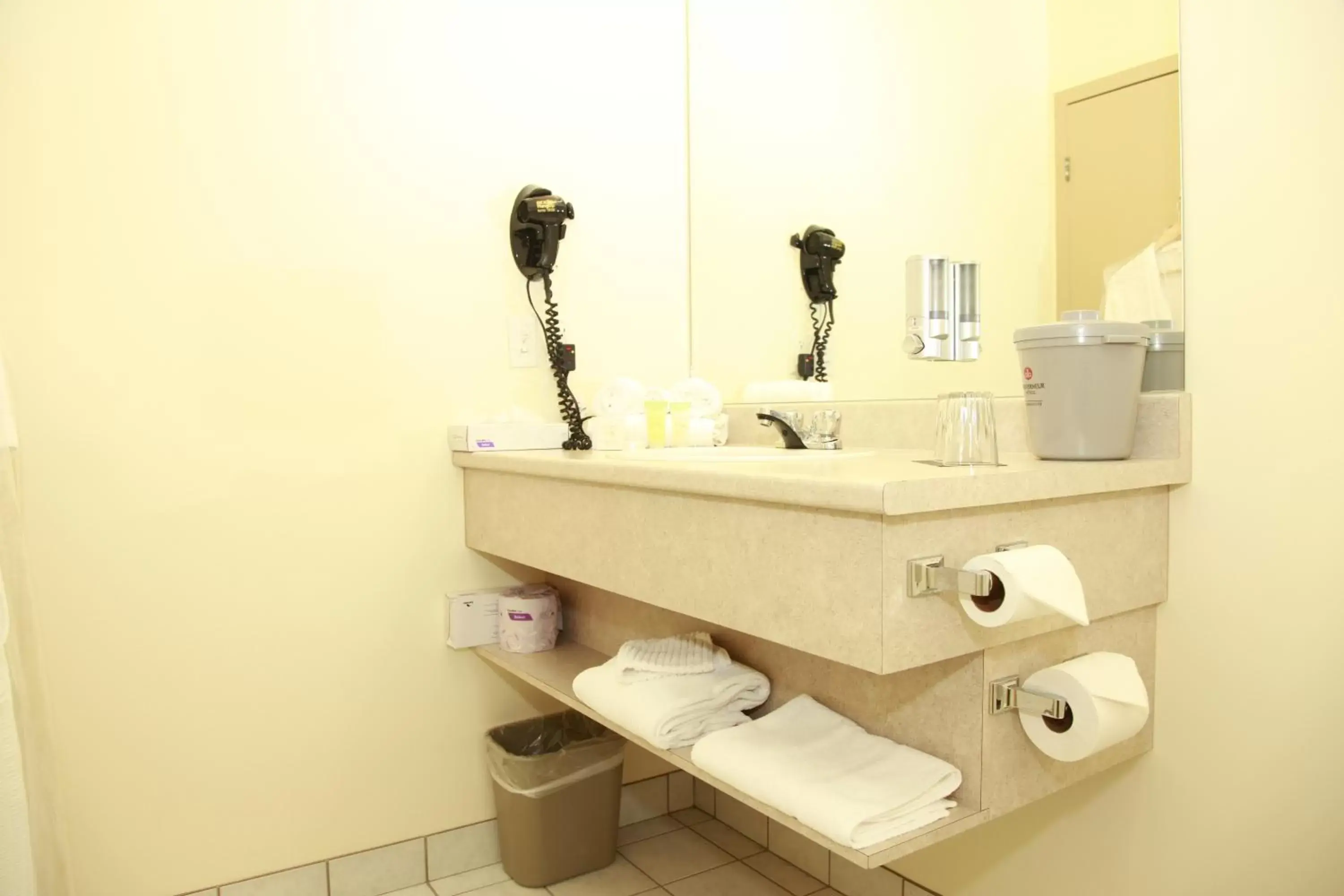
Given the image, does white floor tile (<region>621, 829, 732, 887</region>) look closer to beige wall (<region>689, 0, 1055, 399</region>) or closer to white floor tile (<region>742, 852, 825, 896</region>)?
white floor tile (<region>742, 852, 825, 896</region>)

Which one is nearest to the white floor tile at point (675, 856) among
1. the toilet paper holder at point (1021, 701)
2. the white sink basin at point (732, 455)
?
the white sink basin at point (732, 455)

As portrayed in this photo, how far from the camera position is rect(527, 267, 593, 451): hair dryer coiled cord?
2.05 metres

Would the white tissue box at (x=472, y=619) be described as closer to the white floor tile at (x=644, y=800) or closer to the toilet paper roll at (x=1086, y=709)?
the white floor tile at (x=644, y=800)

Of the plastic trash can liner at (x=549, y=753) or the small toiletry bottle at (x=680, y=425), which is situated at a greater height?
the small toiletry bottle at (x=680, y=425)

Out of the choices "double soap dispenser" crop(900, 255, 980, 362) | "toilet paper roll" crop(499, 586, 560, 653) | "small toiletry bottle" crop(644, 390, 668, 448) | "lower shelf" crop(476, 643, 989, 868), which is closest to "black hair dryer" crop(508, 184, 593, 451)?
"small toiletry bottle" crop(644, 390, 668, 448)

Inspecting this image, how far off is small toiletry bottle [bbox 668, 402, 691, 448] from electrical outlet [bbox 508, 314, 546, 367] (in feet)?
1.21

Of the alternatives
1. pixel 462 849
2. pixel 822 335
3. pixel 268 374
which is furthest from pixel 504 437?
pixel 462 849

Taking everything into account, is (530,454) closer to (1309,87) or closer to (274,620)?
(274,620)

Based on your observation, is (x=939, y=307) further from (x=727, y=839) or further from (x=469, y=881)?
(x=469, y=881)

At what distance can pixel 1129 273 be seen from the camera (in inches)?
55.3

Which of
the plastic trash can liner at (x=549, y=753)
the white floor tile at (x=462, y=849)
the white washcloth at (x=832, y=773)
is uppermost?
the white washcloth at (x=832, y=773)

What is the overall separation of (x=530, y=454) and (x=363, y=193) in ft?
2.20

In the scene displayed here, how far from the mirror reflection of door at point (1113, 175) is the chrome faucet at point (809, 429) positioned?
0.47 m

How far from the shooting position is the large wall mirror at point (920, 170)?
1.41 meters
